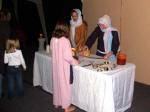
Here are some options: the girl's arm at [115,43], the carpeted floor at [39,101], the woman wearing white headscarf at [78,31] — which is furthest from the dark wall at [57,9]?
the carpeted floor at [39,101]

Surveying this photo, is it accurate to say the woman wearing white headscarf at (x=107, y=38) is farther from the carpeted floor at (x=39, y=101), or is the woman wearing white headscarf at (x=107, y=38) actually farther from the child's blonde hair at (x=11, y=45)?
the child's blonde hair at (x=11, y=45)

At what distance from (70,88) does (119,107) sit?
0.72m

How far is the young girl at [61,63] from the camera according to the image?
243 centimetres

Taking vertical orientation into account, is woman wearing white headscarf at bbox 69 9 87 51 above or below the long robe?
above

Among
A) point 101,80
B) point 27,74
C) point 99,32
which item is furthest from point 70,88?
point 27,74

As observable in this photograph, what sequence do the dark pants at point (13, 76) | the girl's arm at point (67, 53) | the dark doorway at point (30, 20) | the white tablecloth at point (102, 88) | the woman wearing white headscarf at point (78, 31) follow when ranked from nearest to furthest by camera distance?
the white tablecloth at point (102, 88) → the girl's arm at point (67, 53) → the dark pants at point (13, 76) → the woman wearing white headscarf at point (78, 31) → the dark doorway at point (30, 20)

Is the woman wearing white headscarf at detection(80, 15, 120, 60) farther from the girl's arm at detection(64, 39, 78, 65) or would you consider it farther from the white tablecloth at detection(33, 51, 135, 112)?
the girl's arm at detection(64, 39, 78, 65)

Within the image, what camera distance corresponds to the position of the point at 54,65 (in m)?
2.62

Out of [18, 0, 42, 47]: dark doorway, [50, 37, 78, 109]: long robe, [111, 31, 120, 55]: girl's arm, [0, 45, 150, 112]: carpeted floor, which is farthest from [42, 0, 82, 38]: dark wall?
[50, 37, 78, 109]: long robe

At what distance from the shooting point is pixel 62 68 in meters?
2.53

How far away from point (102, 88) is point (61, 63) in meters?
0.64

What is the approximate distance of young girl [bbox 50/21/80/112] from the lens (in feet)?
7.98

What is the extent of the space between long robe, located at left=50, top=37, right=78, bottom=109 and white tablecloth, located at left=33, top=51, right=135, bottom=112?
13 cm

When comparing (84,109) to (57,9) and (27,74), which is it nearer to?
(27,74)
